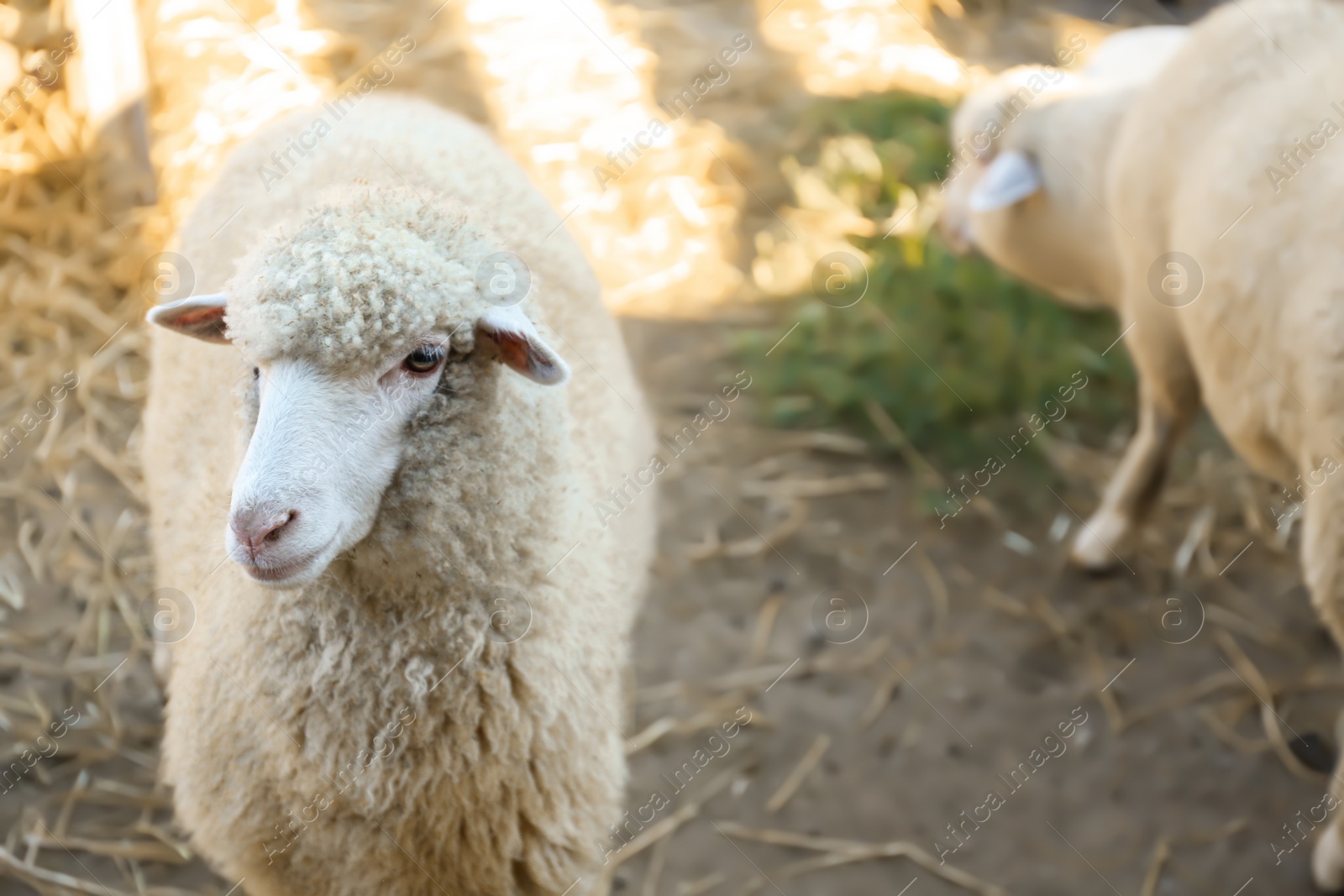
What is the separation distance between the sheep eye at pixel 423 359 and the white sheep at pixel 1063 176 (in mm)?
2105

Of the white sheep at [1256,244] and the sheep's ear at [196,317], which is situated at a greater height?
the sheep's ear at [196,317]

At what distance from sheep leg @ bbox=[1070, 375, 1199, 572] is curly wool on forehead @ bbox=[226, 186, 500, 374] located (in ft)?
7.88

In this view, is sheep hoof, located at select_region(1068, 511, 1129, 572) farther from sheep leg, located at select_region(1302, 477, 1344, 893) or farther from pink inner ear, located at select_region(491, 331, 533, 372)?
pink inner ear, located at select_region(491, 331, 533, 372)

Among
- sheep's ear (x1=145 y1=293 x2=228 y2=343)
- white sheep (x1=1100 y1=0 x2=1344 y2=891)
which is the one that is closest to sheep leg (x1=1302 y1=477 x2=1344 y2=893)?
white sheep (x1=1100 y1=0 x2=1344 y2=891)

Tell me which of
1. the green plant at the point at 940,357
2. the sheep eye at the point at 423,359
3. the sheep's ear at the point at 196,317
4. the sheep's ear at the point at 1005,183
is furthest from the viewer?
the green plant at the point at 940,357

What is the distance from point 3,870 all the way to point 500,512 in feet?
5.66

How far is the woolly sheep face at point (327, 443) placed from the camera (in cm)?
139

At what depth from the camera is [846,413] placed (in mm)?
3756

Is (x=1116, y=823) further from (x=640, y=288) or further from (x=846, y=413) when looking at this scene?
(x=640, y=288)

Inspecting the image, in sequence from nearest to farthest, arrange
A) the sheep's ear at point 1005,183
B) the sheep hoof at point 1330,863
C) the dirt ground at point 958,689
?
the sheep hoof at point 1330,863
the dirt ground at point 958,689
the sheep's ear at point 1005,183

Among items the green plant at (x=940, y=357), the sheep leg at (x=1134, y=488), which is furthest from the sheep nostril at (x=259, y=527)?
the sheep leg at (x=1134, y=488)

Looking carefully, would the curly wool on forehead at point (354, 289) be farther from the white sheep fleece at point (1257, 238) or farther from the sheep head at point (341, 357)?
the white sheep fleece at point (1257, 238)

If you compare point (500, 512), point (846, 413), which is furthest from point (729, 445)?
point (500, 512)

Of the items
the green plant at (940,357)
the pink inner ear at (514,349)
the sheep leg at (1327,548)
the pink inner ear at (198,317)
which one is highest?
the pink inner ear at (514,349)
